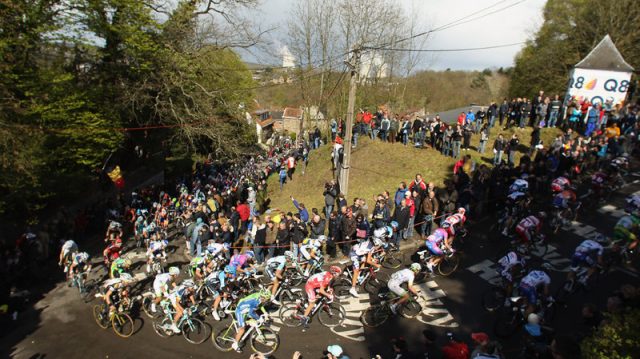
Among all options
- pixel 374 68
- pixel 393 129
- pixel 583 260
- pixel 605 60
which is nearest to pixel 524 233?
pixel 583 260

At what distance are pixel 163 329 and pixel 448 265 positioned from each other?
8.68m

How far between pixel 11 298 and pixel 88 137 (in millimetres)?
12585

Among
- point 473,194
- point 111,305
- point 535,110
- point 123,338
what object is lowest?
point 123,338

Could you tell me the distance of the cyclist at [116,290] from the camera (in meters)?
10.9

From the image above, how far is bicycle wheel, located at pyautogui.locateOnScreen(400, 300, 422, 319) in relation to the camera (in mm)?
10265

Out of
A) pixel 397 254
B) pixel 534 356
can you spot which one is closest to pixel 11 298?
pixel 397 254

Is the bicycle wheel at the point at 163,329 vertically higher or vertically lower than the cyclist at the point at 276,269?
lower

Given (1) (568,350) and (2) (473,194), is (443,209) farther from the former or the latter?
(1) (568,350)

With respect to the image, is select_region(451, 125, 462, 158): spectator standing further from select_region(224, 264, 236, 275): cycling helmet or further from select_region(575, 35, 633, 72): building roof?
select_region(224, 264, 236, 275): cycling helmet

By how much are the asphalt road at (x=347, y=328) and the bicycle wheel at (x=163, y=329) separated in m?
0.13

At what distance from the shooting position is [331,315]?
1038 cm

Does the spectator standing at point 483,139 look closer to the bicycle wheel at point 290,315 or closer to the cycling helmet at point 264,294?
the bicycle wheel at point 290,315

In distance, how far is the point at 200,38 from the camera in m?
27.5

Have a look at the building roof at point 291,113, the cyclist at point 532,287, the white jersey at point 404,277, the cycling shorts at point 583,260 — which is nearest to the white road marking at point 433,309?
the white jersey at point 404,277
